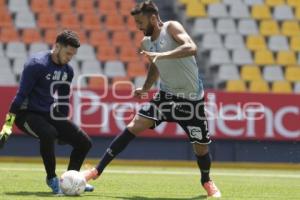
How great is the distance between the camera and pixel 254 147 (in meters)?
16.8

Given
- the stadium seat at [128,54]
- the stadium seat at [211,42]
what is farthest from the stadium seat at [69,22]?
the stadium seat at [211,42]

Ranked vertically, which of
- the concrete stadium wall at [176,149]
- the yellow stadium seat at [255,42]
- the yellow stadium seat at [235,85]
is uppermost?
the yellow stadium seat at [255,42]

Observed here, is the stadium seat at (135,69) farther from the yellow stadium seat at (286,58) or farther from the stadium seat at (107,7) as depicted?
the yellow stadium seat at (286,58)

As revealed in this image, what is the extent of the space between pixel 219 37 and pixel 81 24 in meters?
3.81

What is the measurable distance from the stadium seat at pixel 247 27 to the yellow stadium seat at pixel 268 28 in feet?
0.65

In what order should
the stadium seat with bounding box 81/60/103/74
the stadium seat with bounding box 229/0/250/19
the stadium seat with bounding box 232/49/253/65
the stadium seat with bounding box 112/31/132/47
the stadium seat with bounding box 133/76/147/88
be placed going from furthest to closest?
the stadium seat with bounding box 229/0/250/19 < the stadium seat with bounding box 232/49/253/65 < the stadium seat with bounding box 112/31/132/47 < the stadium seat with bounding box 81/60/103/74 < the stadium seat with bounding box 133/76/147/88

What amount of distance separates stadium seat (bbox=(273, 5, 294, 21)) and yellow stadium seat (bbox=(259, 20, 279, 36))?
43cm

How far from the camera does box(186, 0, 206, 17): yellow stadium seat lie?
859 inches

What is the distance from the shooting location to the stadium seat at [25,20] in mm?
20406

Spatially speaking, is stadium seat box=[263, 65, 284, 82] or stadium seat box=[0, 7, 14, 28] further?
stadium seat box=[263, 65, 284, 82]

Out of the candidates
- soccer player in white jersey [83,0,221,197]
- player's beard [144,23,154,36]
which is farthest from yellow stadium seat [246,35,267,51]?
player's beard [144,23,154,36]

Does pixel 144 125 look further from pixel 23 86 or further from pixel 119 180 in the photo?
pixel 119 180

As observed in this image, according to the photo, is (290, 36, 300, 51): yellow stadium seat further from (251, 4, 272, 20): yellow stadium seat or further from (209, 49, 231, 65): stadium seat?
(209, 49, 231, 65): stadium seat

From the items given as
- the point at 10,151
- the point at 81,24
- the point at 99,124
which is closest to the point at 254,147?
the point at 99,124
